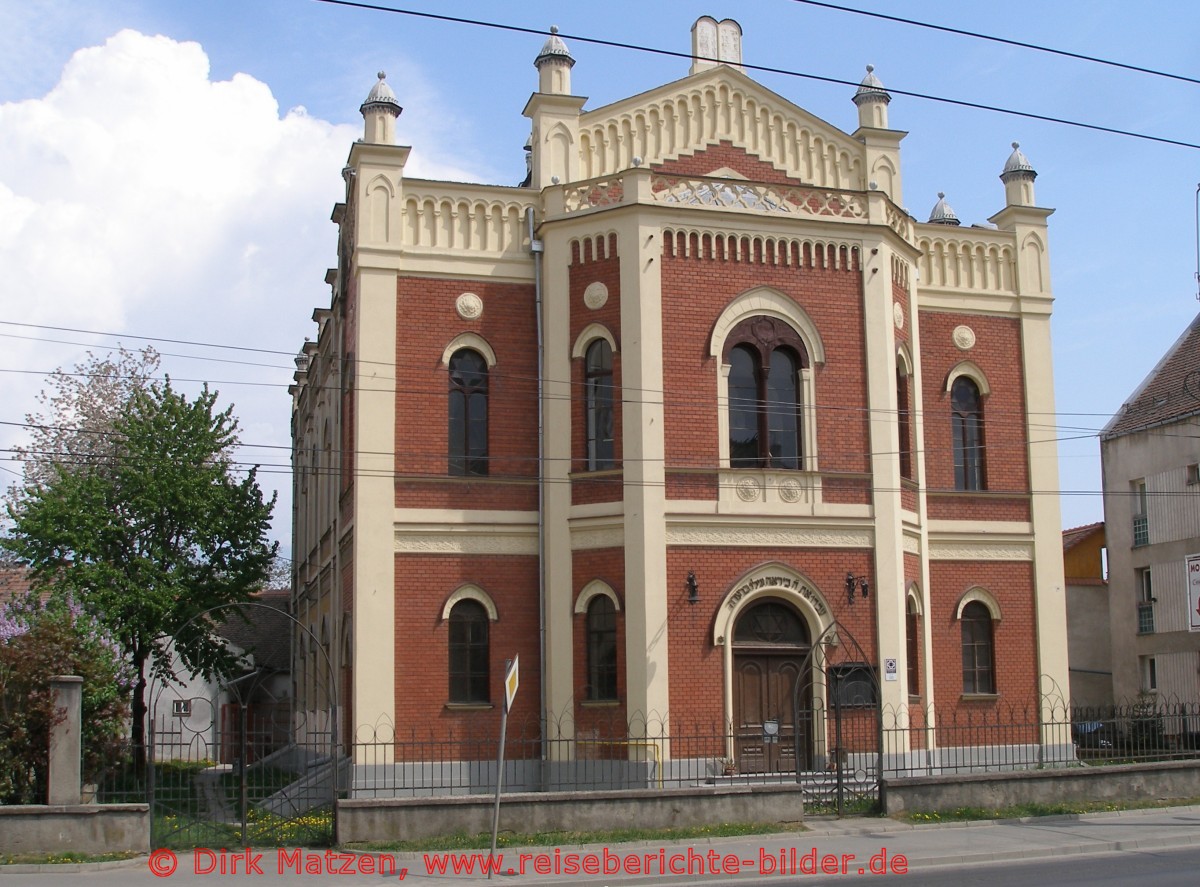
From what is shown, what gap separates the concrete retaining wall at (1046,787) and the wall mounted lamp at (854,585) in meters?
4.40

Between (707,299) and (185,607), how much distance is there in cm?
1603

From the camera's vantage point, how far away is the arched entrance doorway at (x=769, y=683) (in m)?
22.8

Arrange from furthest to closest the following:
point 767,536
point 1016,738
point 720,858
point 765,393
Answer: point 1016,738 < point 765,393 < point 767,536 < point 720,858

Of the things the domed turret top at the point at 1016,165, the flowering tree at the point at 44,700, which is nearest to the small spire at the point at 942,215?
the domed turret top at the point at 1016,165

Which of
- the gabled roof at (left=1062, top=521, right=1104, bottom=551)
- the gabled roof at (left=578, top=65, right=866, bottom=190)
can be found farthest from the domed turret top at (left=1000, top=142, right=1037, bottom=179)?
the gabled roof at (left=1062, top=521, right=1104, bottom=551)

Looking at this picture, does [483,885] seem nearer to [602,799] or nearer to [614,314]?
[602,799]

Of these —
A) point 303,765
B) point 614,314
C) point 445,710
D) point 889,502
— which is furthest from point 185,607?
point 889,502

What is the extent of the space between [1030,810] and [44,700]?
45.2 feet

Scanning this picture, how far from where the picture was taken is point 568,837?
17625 millimetres

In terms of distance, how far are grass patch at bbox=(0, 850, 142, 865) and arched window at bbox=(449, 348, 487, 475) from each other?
29.9 ft

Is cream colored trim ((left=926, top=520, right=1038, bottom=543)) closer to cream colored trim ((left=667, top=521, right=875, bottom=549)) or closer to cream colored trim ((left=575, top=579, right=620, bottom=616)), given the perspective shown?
cream colored trim ((left=667, top=521, right=875, bottom=549))

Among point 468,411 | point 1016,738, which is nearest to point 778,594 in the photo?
point 1016,738

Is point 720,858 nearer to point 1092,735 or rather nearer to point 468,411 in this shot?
point 468,411

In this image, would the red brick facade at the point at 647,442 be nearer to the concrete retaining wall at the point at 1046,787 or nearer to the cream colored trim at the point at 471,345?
the cream colored trim at the point at 471,345
